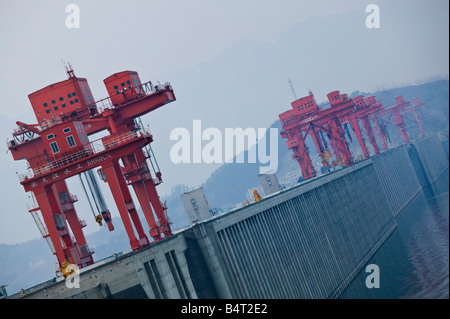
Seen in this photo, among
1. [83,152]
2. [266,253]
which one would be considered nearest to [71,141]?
[83,152]

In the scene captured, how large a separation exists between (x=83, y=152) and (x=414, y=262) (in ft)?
113

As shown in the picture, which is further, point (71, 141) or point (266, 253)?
point (266, 253)

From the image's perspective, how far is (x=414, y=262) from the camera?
62.1 m

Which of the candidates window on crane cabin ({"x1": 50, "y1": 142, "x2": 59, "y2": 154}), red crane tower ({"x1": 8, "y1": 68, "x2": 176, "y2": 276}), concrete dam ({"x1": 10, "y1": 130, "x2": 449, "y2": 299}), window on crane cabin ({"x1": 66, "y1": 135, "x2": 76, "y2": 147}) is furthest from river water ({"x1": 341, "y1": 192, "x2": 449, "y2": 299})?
window on crane cabin ({"x1": 50, "y1": 142, "x2": 59, "y2": 154})

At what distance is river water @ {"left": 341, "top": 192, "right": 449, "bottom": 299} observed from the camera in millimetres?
51491

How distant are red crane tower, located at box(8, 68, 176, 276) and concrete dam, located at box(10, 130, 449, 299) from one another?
4.12m

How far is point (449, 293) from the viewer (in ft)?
151

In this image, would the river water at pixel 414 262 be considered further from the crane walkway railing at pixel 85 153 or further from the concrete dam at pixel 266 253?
the crane walkway railing at pixel 85 153

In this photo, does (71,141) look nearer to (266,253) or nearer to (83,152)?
(83,152)

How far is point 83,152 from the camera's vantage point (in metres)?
47.4

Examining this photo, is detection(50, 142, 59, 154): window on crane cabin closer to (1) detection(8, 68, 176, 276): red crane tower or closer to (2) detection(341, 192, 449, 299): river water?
(1) detection(8, 68, 176, 276): red crane tower

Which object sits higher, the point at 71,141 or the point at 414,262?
the point at 71,141

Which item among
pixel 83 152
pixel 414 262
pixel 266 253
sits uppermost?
pixel 83 152
